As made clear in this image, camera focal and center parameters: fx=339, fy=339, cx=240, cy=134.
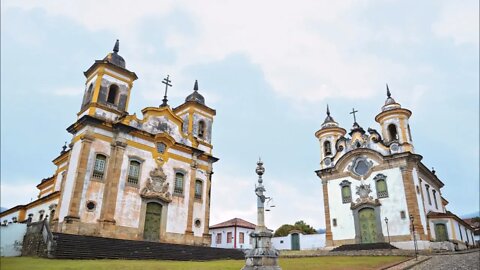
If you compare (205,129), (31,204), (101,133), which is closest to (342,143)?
(205,129)

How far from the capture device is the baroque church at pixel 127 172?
1942 centimetres

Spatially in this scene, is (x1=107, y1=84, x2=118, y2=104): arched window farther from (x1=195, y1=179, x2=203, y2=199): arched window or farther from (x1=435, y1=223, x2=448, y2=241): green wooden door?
(x1=435, y1=223, x2=448, y2=241): green wooden door

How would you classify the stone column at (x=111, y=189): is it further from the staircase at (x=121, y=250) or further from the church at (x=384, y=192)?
the church at (x=384, y=192)

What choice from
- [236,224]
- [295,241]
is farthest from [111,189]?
→ [236,224]

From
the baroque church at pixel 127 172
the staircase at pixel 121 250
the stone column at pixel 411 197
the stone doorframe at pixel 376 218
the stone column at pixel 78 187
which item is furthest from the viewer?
the stone doorframe at pixel 376 218

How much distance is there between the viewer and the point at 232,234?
40438 mm

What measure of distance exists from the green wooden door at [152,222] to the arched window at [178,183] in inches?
72.2

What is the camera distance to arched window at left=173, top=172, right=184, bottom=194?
948 inches

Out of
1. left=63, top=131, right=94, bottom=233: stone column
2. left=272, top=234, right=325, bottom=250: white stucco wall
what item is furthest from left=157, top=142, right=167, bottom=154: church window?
left=272, top=234, right=325, bottom=250: white stucco wall

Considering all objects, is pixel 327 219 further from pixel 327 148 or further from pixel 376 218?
pixel 327 148

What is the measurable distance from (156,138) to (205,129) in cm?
570

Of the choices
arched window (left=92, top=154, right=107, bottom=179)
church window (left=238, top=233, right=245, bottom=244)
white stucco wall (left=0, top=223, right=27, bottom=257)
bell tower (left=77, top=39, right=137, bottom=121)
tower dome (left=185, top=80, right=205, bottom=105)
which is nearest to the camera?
white stucco wall (left=0, top=223, right=27, bottom=257)

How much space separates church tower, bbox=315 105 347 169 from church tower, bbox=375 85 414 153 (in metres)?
4.12

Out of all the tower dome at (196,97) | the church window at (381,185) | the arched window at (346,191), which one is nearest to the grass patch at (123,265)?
the church window at (381,185)
